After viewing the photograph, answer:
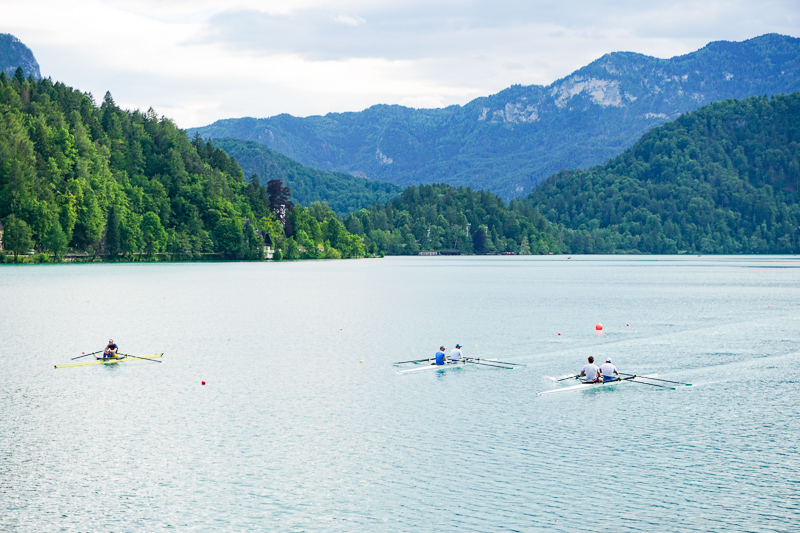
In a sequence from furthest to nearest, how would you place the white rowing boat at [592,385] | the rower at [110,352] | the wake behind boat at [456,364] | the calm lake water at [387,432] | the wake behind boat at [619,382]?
the rower at [110,352], the wake behind boat at [456,364], the wake behind boat at [619,382], the white rowing boat at [592,385], the calm lake water at [387,432]

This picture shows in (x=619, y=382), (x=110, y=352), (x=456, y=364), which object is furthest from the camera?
(x=456, y=364)

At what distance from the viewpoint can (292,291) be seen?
110 m

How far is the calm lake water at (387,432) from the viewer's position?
860 inches

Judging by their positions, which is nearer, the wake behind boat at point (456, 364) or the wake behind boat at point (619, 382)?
the wake behind boat at point (619, 382)

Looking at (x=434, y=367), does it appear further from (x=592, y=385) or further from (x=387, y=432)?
(x=387, y=432)

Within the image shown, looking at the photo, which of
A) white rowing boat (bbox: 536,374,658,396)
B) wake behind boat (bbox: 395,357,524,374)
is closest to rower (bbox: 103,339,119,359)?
wake behind boat (bbox: 395,357,524,374)

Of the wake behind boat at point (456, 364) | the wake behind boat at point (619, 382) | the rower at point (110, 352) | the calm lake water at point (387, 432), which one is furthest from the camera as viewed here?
the rower at point (110, 352)

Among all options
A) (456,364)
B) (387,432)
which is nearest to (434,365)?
(456,364)

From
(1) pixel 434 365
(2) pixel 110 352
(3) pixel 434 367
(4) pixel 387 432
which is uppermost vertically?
(2) pixel 110 352

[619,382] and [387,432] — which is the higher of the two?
[619,382]

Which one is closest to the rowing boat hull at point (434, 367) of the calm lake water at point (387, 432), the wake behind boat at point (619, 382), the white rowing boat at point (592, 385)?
the calm lake water at point (387, 432)

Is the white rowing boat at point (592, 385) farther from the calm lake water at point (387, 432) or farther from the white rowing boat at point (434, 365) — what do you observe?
the white rowing boat at point (434, 365)

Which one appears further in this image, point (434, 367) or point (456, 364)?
point (456, 364)

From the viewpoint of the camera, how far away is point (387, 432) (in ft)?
101
